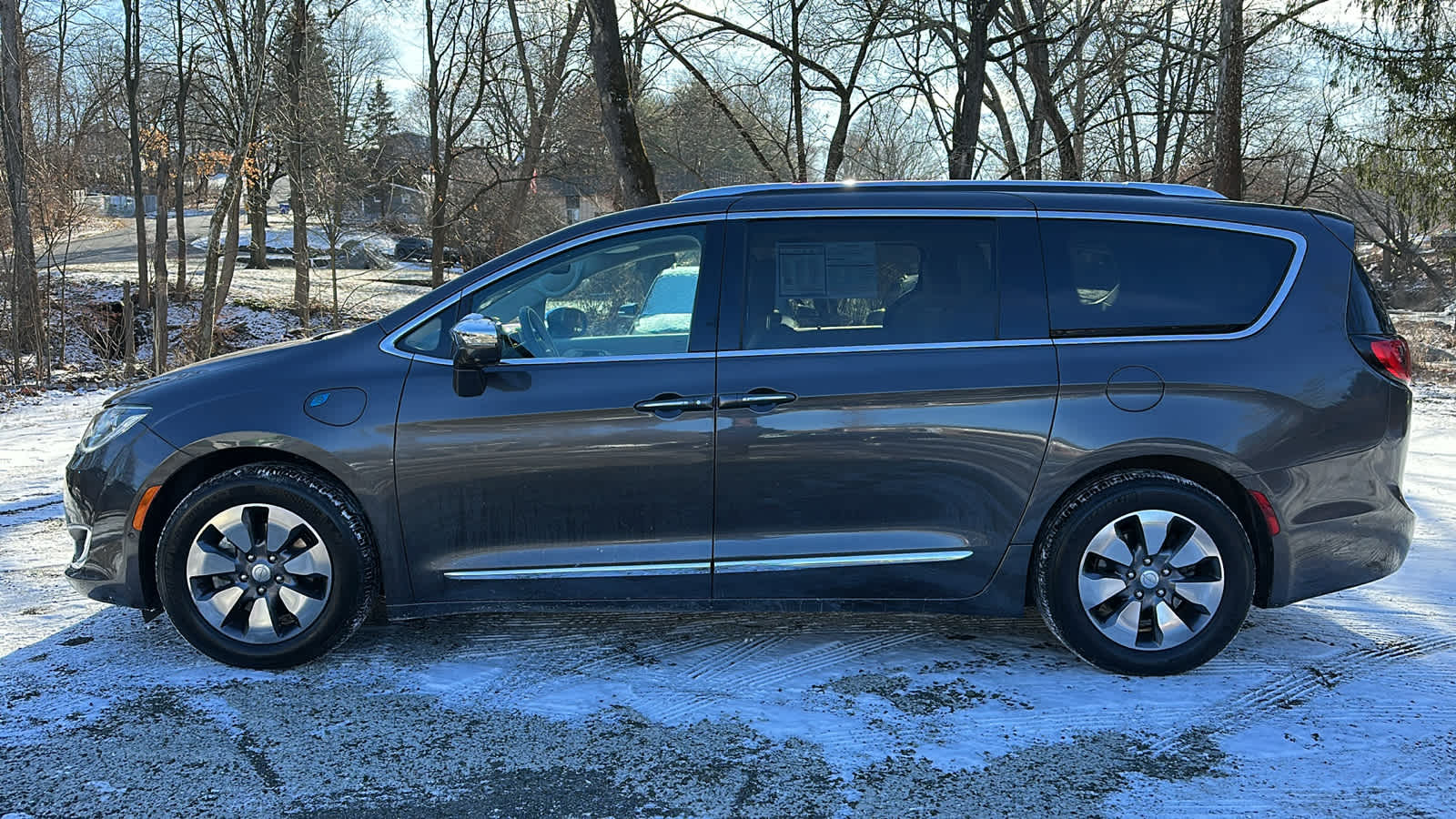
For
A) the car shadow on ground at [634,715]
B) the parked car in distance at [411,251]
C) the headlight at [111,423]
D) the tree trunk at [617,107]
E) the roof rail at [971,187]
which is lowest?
the car shadow on ground at [634,715]

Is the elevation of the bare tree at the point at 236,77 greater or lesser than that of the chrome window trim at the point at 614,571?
greater

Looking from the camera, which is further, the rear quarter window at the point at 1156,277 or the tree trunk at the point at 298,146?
the tree trunk at the point at 298,146

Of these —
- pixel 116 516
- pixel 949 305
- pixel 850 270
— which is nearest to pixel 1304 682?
pixel 949 305

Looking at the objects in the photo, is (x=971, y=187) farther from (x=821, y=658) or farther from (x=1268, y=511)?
(x=821, y=658)

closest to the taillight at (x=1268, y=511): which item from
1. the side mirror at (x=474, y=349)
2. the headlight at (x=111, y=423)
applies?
the side mirror at (x=474, y=349)

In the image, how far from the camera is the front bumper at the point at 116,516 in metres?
4.16

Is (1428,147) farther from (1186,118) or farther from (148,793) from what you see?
(148,793)

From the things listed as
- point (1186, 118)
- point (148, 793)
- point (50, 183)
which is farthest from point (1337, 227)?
point (1186, 118)

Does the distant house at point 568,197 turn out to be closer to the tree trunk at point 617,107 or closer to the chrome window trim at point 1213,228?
the tree trunk at point 617,107

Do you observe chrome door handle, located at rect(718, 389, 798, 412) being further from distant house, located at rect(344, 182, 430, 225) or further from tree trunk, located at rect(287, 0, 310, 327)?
distant house, located at rect(344, 182, 430, 225)

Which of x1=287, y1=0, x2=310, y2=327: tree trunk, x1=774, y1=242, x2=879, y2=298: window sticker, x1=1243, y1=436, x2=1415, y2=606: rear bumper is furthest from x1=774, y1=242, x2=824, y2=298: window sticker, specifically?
x1=287, y1=0, x2=310, y2=327: tree trunk

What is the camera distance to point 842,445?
13.2 feet

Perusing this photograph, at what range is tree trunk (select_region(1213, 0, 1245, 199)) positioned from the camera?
15297 millimetres

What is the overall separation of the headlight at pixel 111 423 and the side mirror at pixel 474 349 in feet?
4.13
